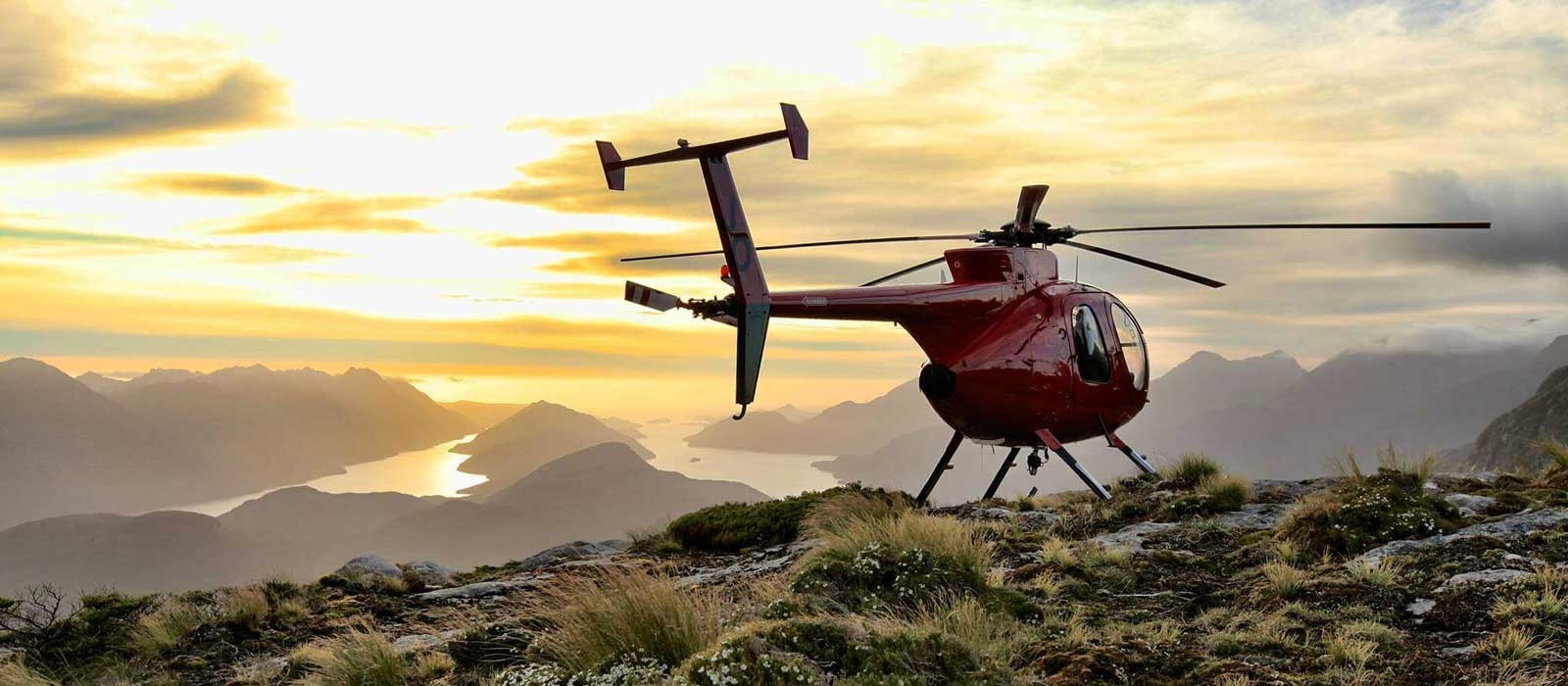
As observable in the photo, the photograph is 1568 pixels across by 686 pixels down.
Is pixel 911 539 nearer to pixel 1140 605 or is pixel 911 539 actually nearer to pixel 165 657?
pixel 1140 605

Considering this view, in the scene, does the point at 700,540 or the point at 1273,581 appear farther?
the point at 700,540

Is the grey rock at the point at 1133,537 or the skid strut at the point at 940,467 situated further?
the skid strut at the point at 940,467

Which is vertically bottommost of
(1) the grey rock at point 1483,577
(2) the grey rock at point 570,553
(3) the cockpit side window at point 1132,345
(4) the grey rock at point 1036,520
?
(2) the grey rock at point 570,553

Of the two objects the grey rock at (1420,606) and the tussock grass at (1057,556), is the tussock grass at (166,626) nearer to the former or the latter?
the tussock grass at (1057,556)

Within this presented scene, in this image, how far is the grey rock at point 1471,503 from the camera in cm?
1301

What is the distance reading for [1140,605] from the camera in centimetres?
931

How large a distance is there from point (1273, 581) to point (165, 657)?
11358mm

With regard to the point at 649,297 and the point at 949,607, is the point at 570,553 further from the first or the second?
the point at 949,607

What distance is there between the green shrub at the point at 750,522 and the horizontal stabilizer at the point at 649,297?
4687 millimetres

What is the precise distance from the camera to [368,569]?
14.4 metres

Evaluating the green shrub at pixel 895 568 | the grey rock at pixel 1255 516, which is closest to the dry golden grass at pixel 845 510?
Result: the green shrub at pixel 895 568

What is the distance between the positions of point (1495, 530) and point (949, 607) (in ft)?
22.9

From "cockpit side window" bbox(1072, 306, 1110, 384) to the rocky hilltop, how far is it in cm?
212

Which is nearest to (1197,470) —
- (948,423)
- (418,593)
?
(948,423)
